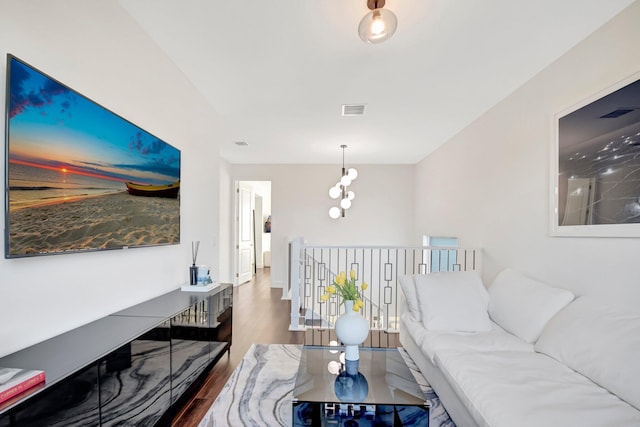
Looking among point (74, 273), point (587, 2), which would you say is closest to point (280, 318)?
point (74, 273)

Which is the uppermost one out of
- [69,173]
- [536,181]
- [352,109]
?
[352,109]

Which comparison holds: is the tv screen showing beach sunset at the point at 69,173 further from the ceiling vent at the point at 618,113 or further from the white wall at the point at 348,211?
the white wall at the point at 348,211

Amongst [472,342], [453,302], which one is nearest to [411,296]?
[453,302]

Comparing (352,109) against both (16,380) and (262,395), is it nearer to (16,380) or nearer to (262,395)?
(262,395)

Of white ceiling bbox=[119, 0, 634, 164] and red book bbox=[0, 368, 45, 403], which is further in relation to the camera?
white ceiling bbox=[119, 0, 634, 164]

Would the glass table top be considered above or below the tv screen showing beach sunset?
below

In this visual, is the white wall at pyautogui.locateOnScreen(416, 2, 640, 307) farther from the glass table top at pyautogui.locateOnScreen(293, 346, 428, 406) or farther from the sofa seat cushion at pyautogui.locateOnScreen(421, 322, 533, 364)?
the glass table top at pyautogui.locateOnScreen(293, 346, 428, 406)

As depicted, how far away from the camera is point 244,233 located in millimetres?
7180

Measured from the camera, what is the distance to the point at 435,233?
537 cm

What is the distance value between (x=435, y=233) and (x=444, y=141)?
5.06 feet

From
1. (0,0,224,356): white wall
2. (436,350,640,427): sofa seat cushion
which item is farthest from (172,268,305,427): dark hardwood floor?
(436,350,640,427): sofa seat cushion

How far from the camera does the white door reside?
690 cm

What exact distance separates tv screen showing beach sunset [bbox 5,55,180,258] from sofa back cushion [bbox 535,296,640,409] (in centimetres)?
280

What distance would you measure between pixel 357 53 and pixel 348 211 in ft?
14.6
